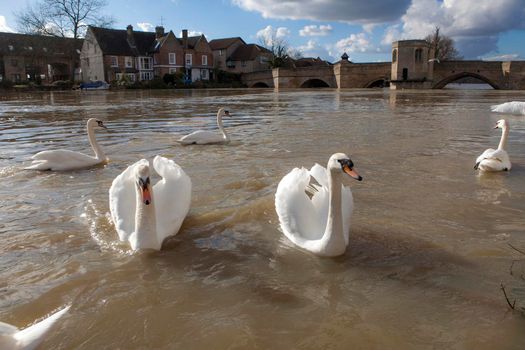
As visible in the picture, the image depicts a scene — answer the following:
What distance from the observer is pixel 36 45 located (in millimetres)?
58469

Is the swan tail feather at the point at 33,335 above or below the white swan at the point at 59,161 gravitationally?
below

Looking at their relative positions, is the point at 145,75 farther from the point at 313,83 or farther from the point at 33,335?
the point at 33,335

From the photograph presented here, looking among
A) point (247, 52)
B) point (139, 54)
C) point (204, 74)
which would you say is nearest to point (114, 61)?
point (139, 54)

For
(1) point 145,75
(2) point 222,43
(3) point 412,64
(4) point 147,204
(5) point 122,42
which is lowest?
(4) point 147,204

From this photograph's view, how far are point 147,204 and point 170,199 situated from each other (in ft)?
2.60

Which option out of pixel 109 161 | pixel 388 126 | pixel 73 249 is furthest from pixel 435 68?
pixel 73 249

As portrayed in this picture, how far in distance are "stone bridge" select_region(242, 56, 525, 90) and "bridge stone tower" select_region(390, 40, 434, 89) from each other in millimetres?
111

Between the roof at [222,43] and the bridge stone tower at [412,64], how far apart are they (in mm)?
37488

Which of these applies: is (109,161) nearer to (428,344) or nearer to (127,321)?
(127,321)

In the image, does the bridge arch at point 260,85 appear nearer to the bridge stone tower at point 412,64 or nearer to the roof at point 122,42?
the roof at point 122,42

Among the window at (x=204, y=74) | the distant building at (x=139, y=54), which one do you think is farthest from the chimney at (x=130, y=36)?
the window at (x=204, y=74)

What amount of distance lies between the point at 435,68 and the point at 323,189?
172ft

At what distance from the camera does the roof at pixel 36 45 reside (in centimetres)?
5800

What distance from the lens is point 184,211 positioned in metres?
4.26
